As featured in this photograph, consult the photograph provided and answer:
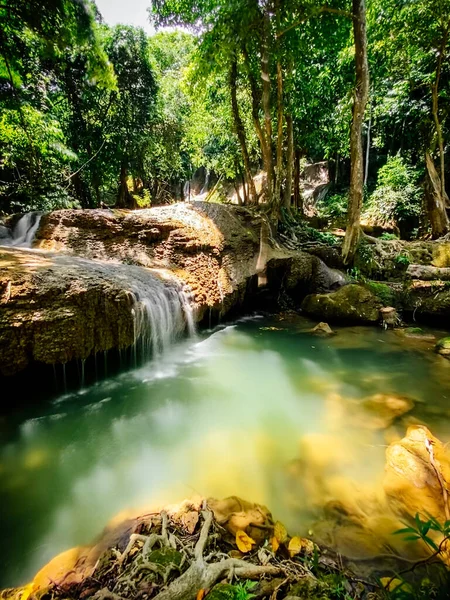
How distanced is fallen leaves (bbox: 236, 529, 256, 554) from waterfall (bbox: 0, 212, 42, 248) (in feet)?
21.9

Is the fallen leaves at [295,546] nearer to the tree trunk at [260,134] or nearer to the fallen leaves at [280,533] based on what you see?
the fallen leaves at [280,533]

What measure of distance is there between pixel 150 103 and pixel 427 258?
40.1 feet

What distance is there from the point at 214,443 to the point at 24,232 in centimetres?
650

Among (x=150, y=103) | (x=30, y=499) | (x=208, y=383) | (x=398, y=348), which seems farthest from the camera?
(x=150, y=103)

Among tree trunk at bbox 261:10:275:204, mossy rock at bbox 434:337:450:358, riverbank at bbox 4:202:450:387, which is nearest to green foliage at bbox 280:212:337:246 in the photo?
riverbank at bbox 4:202:450:387

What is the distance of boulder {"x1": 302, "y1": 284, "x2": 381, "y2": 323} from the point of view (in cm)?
672

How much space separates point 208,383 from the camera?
436 cm

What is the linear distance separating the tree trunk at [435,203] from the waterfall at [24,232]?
40.4 feet

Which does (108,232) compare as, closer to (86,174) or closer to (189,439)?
(189,439)

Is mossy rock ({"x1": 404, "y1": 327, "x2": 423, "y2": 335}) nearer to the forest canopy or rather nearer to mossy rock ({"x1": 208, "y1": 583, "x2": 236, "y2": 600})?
the forest canopy

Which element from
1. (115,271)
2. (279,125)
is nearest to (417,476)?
(115,271)

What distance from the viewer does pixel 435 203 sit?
9820mm

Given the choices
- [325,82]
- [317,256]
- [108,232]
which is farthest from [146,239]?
[325,82]

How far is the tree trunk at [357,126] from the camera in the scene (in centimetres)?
639
